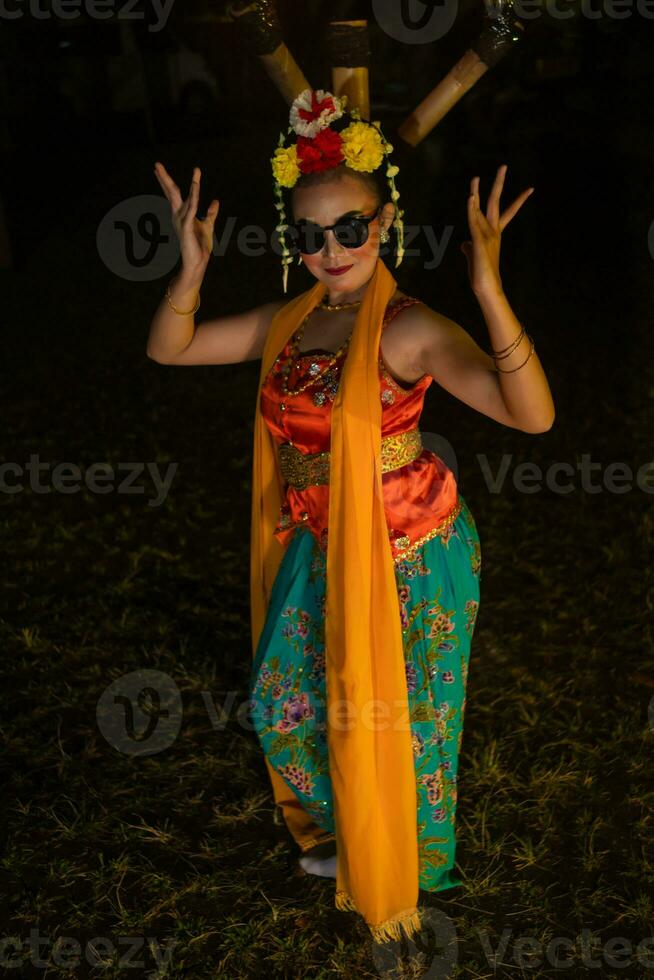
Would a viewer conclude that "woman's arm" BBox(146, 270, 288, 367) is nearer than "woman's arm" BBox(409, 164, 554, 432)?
No

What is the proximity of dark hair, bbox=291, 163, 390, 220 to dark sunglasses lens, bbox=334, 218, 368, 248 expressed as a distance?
0.28 feet

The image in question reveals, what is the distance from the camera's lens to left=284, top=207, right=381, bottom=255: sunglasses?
2.35 metres

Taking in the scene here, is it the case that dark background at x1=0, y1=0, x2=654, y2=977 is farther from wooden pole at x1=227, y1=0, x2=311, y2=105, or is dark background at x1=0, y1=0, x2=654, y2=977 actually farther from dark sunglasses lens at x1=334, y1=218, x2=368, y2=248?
wooden pole at x1=227, y1=0, x2=311, y2=105

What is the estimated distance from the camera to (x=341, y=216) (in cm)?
235

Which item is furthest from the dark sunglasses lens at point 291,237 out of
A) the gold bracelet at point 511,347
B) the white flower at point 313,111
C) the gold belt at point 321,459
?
the gold bracelet at point 511,347

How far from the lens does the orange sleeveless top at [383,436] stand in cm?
242

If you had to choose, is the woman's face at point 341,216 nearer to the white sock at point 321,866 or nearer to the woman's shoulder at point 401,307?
the woman's shoulder at point 401,307

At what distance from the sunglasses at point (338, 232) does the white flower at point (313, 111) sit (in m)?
0.20

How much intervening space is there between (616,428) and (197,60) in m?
15.4

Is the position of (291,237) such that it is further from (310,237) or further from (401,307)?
(401,307)

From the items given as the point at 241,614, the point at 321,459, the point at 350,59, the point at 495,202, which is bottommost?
the point at 241,614

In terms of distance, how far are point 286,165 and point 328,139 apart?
121 mm

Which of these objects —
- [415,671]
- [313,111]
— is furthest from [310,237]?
[415,671]

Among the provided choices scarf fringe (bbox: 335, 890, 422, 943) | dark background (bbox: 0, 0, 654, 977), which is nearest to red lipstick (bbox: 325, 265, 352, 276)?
scarf fringe (bbox: 335, 890, 422, 943)
